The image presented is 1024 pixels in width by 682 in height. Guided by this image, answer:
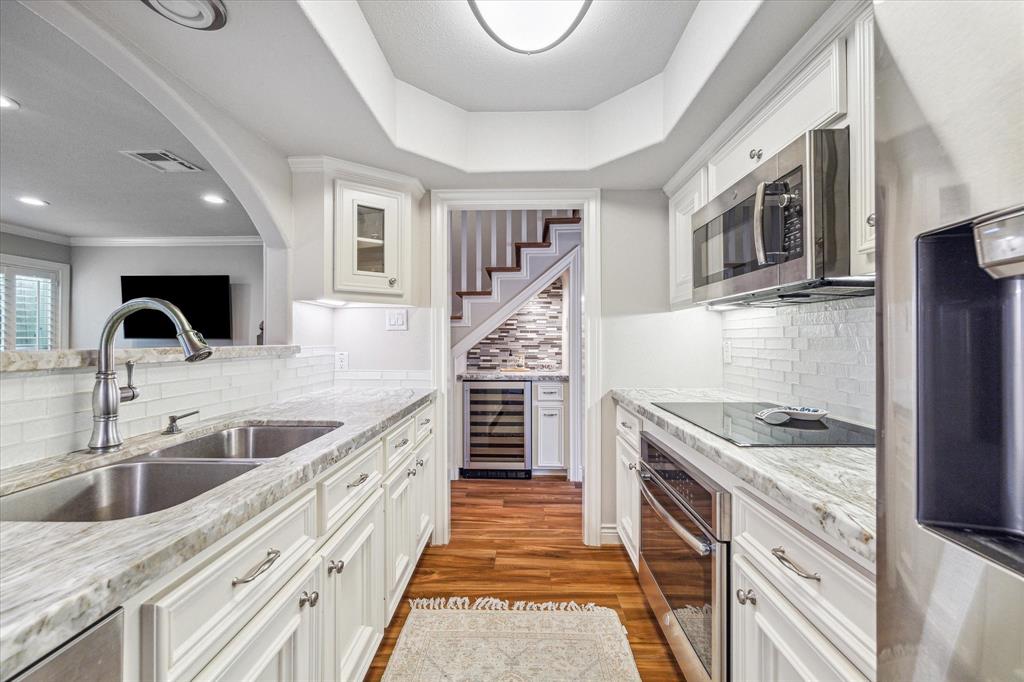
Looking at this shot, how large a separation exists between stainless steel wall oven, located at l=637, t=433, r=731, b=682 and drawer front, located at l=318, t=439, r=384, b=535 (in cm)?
103

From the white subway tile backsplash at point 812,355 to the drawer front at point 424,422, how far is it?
5.39 ft

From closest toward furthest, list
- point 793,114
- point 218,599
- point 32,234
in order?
point 218,599 < point 793,114 < point 32,234

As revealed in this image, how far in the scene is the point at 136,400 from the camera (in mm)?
1269

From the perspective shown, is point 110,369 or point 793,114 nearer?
point 110,369

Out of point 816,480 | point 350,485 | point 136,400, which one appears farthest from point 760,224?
point 136,400

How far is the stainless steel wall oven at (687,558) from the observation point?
1.18 m

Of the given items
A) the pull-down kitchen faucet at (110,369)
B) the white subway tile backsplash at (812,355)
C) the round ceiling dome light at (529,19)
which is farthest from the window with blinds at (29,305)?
the white subway tile backsplash at (812,355)

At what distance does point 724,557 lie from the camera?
1.17 m

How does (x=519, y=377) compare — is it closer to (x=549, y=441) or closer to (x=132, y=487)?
(x=549, y=441)

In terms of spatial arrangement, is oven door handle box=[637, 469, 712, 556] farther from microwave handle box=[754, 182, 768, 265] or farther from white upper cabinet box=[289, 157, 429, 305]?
white upper cabinet box=[289, 157, 429, 305]

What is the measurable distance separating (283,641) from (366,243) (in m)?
1.74

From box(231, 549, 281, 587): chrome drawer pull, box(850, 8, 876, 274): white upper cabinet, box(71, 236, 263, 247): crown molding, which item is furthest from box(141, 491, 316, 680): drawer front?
box(71, 236, 263, 247): crown molding

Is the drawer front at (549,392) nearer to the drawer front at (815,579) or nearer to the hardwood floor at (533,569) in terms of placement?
the hardwood floor at (533,569)

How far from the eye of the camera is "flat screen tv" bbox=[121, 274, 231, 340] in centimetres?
189
